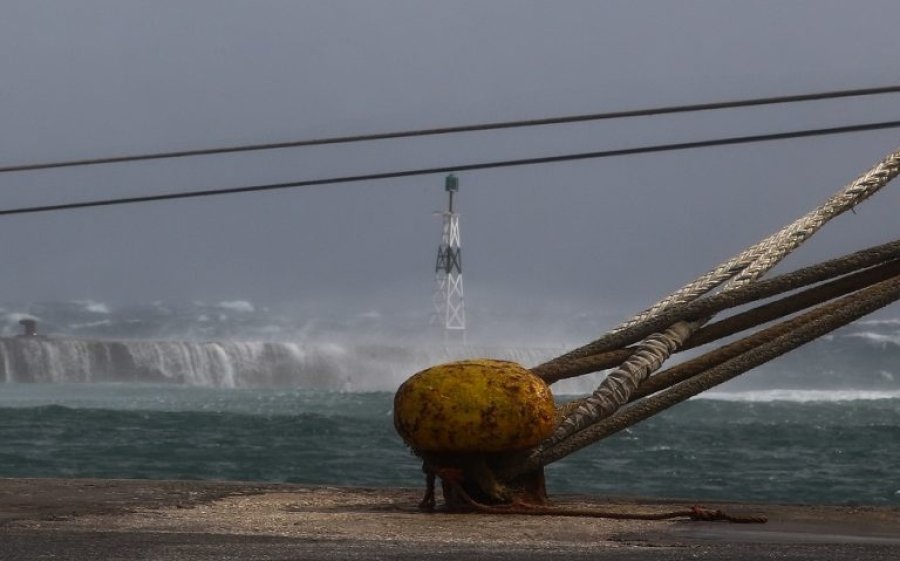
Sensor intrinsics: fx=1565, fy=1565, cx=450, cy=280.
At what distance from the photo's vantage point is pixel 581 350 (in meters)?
8.33

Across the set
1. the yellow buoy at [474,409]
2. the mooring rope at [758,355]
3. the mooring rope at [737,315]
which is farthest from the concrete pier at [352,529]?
the mooring rope at [737,315]

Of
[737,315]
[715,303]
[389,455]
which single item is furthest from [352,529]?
[389,455]

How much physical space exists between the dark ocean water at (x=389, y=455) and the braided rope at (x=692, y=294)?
11.7 meters

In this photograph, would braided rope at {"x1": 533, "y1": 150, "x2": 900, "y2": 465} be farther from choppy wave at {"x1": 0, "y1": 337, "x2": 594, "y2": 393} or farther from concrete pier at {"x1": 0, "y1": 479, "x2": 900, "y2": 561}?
choppy wave at {"x1": 0, "y1": 337, "x2": 594, "y2": 393}

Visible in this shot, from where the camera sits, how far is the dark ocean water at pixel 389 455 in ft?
83.0

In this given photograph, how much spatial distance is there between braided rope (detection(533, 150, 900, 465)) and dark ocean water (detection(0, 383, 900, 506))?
459 inches

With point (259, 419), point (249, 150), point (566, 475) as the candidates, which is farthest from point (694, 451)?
point (249, 150)

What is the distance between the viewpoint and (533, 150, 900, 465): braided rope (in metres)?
7.77

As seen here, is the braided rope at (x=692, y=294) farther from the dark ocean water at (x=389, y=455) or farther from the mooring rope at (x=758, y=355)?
the dark ocean water at (x=389, y=455)

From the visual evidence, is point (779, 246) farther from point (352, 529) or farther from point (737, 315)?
point (352, 529)

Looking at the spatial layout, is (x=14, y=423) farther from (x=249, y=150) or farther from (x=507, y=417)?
(x=507, y=417)

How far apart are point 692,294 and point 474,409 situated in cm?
183

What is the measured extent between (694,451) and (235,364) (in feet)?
241

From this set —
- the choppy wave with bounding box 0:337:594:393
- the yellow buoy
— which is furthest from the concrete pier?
the choppy wave with bounding box 0:337:594:393
